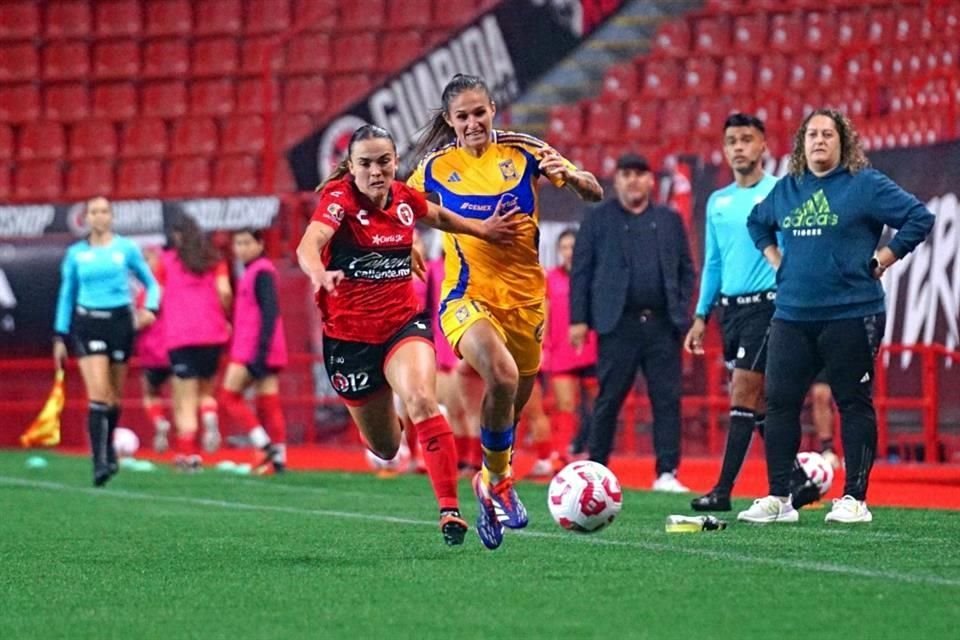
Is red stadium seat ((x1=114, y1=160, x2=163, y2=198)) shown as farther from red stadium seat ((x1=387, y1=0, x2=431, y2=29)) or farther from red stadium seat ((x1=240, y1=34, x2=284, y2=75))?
red stadium seat ((x1=387, y1=0, x2=431, y2=29))

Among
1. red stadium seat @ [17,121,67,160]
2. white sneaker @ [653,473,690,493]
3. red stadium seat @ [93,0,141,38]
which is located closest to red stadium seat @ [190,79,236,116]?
red stadium seat @ [93,0,141,38]

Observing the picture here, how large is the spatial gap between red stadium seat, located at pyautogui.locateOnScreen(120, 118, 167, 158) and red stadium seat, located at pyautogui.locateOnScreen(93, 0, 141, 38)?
5.02 feet

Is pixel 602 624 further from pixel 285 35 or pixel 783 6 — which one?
pixel 285 35

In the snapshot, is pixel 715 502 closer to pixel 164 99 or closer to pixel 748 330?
pixel 748 330

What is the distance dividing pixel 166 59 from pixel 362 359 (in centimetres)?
1767

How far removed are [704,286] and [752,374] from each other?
77cm

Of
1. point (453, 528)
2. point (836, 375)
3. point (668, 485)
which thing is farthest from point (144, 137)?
point (453, 528)

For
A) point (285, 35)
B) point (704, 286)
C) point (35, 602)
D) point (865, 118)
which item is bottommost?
point (35, 602)

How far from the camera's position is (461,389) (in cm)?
1617

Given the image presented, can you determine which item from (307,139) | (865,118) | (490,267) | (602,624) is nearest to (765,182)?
(490,267)

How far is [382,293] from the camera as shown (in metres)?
9.47

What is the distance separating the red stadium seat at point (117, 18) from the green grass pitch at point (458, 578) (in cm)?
1527

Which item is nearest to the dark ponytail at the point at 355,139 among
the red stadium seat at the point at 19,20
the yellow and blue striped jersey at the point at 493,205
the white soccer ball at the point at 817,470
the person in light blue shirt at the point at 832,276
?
the yellow and blue striped jersey at the point at 493,205

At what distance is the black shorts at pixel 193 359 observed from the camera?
17.9 metres
